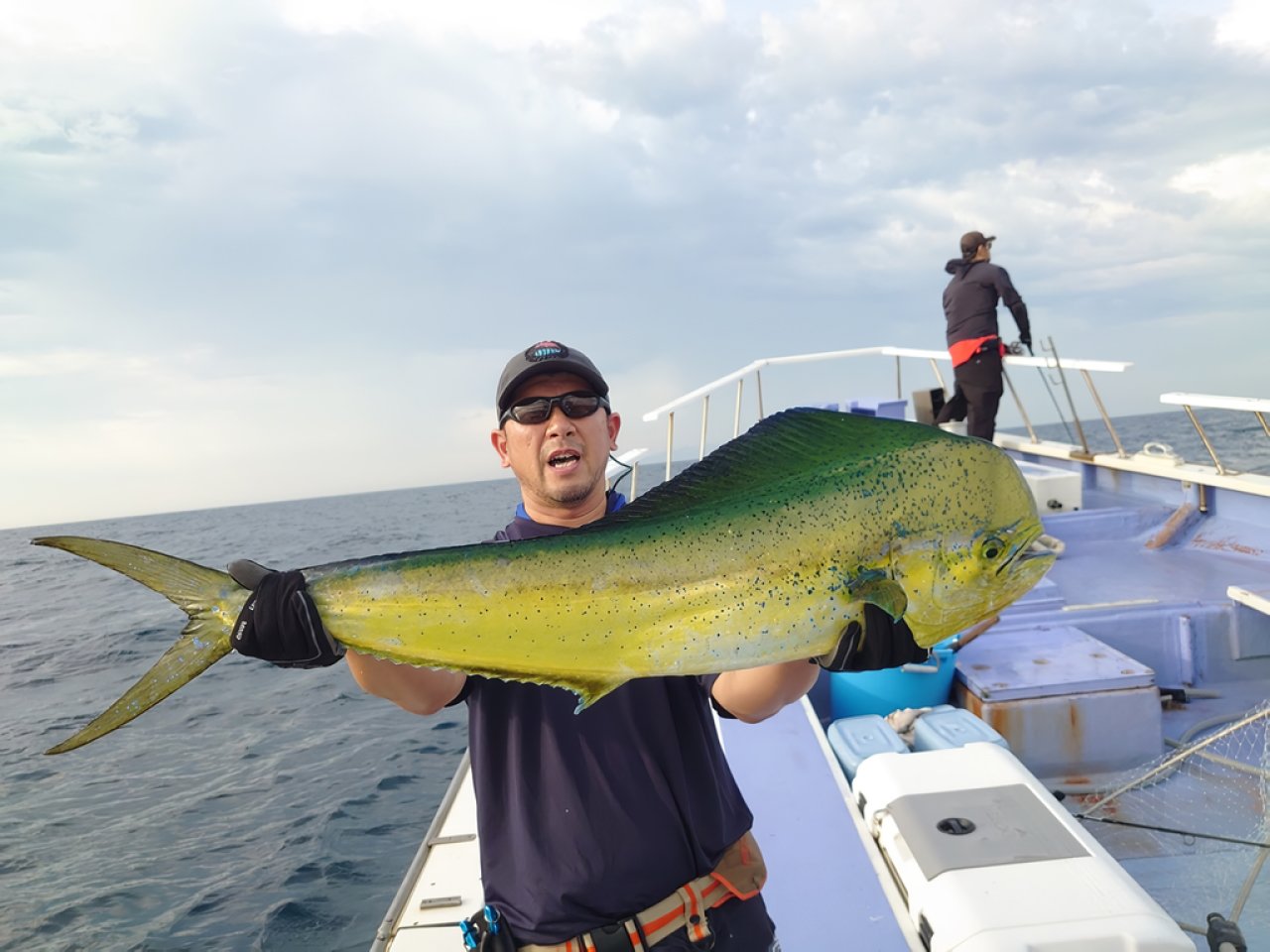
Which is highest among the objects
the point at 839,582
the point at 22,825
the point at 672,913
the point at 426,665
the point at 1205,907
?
the point at 839,582

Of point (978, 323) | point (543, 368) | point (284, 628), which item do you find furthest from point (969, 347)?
point (284, 628)

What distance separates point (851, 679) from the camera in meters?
4.77

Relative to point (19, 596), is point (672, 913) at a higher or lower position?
higher

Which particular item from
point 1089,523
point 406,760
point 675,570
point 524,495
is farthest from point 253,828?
point 1089,523

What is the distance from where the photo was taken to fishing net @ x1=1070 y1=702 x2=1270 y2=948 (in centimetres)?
327

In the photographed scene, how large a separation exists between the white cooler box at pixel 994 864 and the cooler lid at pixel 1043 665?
5.10 ft

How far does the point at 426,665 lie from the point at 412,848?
5.66m

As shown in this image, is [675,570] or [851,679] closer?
[675,570]

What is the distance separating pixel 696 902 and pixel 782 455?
43.0 inches

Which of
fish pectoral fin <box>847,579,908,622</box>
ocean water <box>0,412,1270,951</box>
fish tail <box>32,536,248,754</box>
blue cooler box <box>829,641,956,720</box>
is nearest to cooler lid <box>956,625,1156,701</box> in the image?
blue cooler box <box>829,641,956,720</box>

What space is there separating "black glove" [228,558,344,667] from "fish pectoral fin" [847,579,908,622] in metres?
1.16

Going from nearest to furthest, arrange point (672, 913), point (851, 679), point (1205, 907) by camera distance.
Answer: point (672, 913) < point (1205, 907) < point (851, 679)

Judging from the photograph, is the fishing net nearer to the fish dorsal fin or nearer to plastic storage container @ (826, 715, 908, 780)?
plastic storage container @ (826, 715, 908, 780)

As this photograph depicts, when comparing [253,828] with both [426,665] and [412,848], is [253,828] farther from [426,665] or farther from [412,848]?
[426,665]
